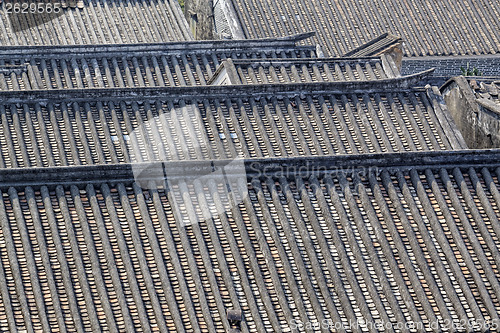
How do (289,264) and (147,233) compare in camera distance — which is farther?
(147,233)

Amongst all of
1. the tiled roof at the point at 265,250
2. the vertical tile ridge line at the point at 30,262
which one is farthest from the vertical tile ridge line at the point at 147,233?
the vertical tile ridge line at the point at 30,262

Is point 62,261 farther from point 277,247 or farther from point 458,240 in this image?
point 458,240

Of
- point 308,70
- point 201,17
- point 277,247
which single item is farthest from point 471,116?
point 201,17

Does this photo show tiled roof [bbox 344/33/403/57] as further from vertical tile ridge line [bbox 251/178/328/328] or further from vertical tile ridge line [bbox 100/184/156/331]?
vertical tile ridge line [bbox 100/184/156/331]

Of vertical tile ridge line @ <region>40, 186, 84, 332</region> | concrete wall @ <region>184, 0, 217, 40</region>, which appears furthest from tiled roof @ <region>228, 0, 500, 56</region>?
vertical tile ridge line @ <region>40, 186, 84, 332</region>

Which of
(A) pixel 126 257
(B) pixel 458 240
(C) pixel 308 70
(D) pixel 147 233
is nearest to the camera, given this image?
(A) pixel 126 257

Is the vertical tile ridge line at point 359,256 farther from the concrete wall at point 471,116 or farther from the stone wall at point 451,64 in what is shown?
the stone wall at point 451,64

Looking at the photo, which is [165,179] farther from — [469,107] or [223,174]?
[469,107]
